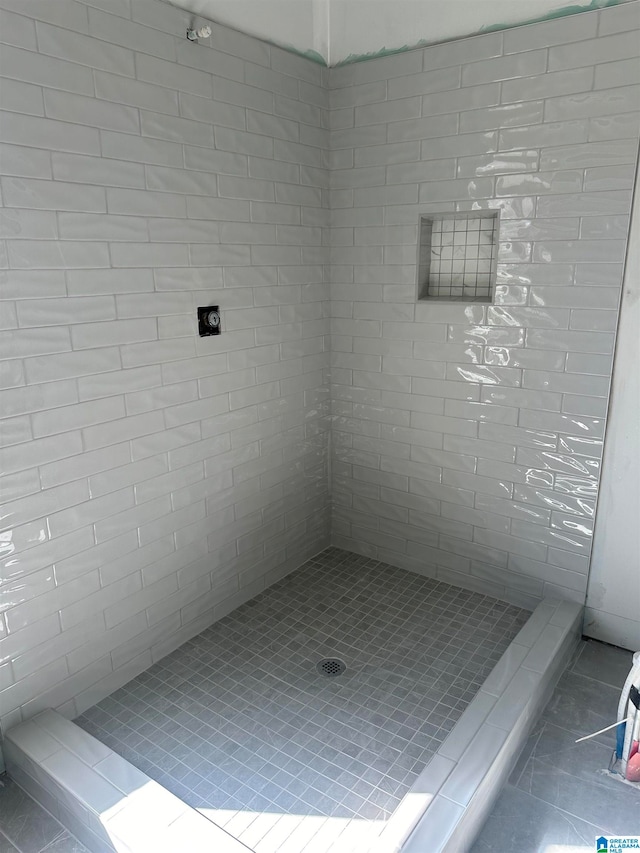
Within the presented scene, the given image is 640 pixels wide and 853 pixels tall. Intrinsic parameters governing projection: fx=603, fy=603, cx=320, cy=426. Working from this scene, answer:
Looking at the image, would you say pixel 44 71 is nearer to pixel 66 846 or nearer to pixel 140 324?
pixel 140 324

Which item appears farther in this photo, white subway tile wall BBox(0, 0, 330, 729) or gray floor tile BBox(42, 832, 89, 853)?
white subway tile wall BBox(0, 0, 330, 729)

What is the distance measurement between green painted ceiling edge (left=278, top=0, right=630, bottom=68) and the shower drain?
2775mm

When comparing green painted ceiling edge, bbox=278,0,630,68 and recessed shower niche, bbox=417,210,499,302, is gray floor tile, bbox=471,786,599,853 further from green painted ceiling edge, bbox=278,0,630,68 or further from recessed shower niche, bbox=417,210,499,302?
green painted ceiling edge, bbox=278,0,630,68

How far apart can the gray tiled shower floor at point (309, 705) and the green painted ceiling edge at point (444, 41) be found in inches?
103

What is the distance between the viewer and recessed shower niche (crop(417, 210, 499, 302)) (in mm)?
2865

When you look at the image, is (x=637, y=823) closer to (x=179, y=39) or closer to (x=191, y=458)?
(x=191, y=458)

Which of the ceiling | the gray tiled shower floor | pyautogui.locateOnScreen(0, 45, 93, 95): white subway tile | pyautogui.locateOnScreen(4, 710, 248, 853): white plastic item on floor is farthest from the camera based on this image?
the ceiling

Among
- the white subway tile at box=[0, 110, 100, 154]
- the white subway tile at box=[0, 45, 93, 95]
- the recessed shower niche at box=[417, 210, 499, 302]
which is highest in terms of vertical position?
the white subway tile at box=[0, 45, 93, 95]

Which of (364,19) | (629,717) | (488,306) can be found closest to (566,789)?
(629,717)

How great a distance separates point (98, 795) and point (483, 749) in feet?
4.01

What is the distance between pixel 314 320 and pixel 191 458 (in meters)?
1.07

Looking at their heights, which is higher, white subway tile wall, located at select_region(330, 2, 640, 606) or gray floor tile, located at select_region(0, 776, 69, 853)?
white subway tile wall, located at select_region(330, 2, 640, 606)

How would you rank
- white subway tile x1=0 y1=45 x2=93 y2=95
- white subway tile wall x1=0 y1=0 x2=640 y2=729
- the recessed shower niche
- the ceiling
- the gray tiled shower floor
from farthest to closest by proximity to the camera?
the recessed shower niche
the ceiling
white subway tile wall x1=0 y1=0 x2=640 y2=729
the gray tiled shower floor
white subway tile x1=0 y1=45 x2=93 y2=95

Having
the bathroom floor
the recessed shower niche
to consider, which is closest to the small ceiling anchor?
the recessed shower niche
